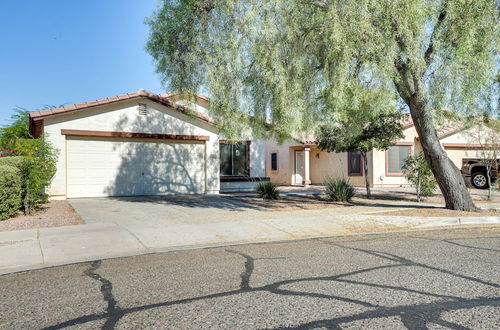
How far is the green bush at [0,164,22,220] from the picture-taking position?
968 centimetres

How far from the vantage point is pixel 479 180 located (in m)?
19.5

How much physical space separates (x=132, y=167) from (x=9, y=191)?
20.2 feet

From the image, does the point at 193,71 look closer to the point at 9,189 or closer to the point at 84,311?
the point at 9,189

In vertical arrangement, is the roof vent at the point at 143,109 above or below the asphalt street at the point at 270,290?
above

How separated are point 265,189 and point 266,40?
6.44 m

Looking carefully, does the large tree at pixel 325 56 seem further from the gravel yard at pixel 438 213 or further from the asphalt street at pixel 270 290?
the asphalt street at pixel 270 290

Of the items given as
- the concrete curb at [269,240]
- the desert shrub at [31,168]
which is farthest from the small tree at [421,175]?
the desert shrub at [31,168]

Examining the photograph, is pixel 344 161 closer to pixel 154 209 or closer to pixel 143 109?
pixel 143 109

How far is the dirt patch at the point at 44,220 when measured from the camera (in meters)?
8.95

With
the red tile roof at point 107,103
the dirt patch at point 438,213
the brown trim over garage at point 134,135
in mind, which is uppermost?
the red tile roof at point 107,103

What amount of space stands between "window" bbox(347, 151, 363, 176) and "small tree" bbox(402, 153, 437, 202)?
7421 millimetres

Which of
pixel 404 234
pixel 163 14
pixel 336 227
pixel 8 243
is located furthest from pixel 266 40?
pixel 8 243

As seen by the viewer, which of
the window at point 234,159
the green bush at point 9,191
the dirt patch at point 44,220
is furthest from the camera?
the window at point 234,159

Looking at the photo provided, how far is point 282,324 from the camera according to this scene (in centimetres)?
348
